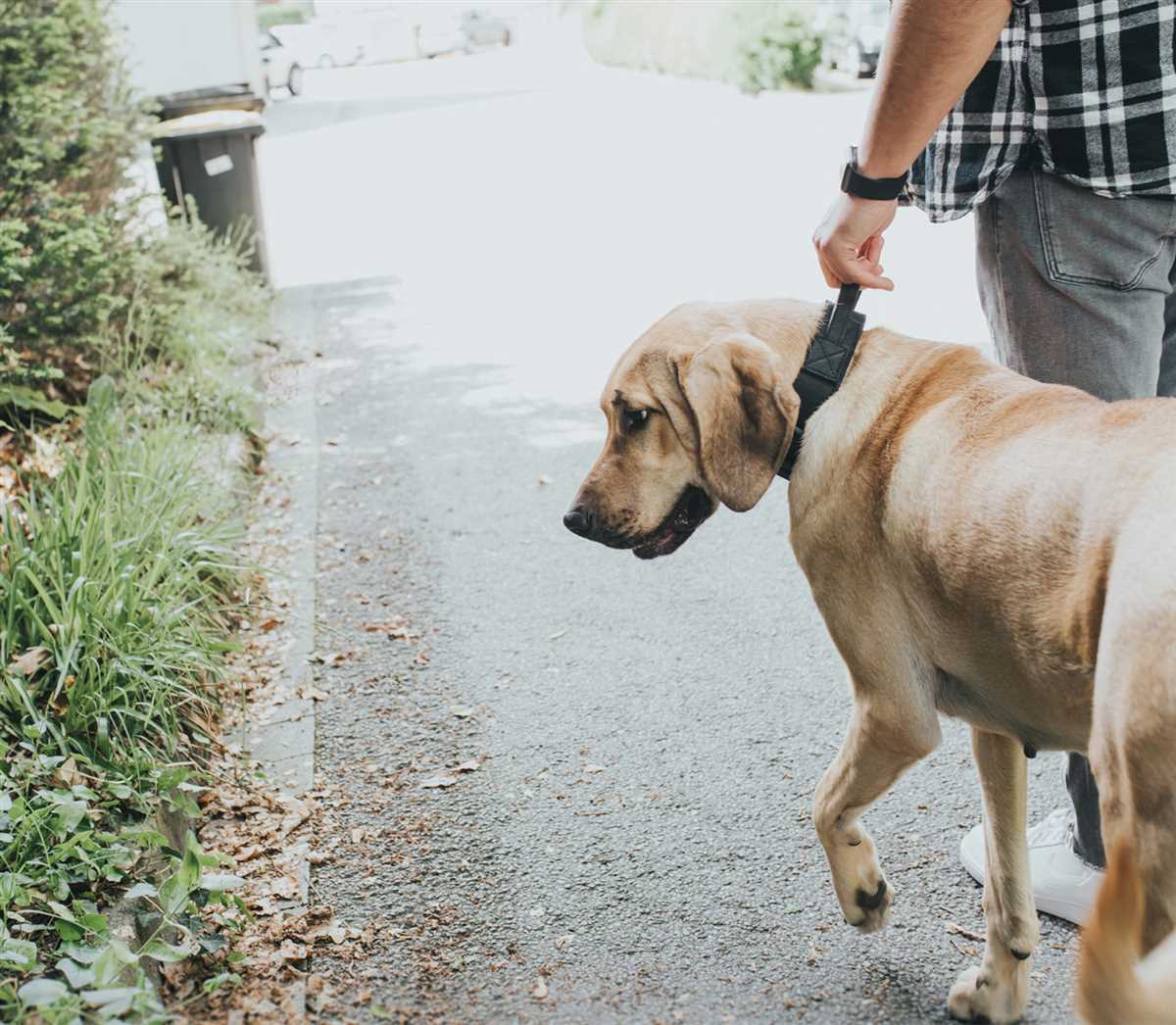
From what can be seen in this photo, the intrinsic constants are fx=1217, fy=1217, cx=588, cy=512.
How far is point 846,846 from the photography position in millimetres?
2727

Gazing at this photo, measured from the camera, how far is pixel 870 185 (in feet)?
8.49

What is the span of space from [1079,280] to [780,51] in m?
22.9

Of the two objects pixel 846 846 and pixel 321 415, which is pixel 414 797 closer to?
pixel 846 846

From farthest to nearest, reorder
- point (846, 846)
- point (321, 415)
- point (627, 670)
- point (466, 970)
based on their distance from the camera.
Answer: point (321, 415) → point (627, 670) → point (466, 970) → point (846, 846)

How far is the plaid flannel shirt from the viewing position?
2.39 meters

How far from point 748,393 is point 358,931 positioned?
172cm

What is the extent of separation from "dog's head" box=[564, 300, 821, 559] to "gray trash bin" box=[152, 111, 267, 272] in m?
7.53

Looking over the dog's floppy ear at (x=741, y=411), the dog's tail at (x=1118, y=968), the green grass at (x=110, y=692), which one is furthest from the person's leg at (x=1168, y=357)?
the green grass at (x=110, y=692)

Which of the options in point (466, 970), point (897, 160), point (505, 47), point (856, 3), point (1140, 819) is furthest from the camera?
point (505, 47)

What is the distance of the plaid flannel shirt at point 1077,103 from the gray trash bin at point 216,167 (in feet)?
26.0

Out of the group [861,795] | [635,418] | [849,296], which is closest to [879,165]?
[849,296]

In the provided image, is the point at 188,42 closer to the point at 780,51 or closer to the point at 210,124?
the point at 210,124

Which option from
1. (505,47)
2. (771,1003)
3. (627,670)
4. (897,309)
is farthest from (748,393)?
(505,47)

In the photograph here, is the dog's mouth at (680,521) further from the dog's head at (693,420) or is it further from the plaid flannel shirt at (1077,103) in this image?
the plaid flannel shirt at (1077,103)
